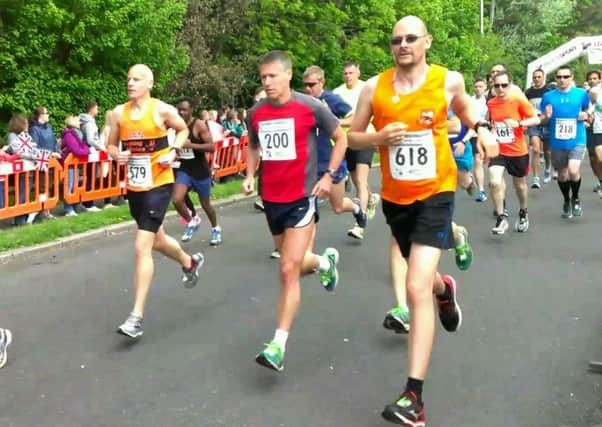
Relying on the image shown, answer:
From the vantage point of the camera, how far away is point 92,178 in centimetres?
1245

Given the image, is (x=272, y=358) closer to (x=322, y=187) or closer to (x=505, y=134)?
(x=322, y=187)

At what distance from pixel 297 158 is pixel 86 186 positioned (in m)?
7.75

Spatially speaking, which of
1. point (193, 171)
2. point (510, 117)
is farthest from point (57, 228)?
point (510, 117)

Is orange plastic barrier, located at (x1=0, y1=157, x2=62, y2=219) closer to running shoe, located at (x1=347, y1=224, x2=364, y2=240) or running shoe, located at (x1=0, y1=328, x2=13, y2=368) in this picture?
running shoe, located at (x1=347, y1=224, x2=364, y2=240)

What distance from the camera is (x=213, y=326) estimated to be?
6219mm

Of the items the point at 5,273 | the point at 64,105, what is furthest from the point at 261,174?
the point at 64,105

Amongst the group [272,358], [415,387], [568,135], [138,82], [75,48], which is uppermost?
[75,48]

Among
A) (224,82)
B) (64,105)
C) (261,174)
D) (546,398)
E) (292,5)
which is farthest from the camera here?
(292,5)

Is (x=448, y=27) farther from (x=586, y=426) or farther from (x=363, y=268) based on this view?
(x=586, y=426)

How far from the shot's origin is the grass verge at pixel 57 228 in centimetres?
960

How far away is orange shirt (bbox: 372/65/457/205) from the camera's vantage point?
443cm

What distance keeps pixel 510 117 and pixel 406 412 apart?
6.66m

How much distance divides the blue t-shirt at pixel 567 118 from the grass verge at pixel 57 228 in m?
6.06

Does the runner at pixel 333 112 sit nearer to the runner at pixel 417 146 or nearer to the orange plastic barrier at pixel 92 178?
the runner at pixel 417 146
